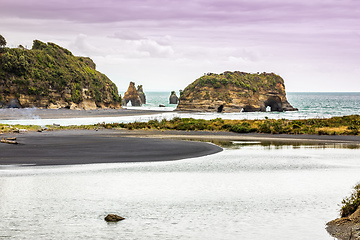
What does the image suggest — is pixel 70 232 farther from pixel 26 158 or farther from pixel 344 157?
pixel 344 157

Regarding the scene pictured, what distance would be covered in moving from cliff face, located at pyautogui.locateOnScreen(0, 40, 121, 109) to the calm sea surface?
93.9 metres

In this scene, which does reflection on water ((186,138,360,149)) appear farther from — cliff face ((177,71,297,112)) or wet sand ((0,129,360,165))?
cliff face ((177,71,297,112))

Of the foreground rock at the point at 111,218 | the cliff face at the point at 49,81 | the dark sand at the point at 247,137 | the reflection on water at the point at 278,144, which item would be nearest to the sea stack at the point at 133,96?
the cliff face at the point at 49,81

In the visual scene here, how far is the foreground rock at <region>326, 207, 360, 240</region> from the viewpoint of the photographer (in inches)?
519

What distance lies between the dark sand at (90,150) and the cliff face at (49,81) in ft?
237

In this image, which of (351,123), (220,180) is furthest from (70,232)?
(351,123)

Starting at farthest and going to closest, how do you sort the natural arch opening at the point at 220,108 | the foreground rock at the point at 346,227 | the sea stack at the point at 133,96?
the sea stack at the point at 133,96 → the natural arch opening at the point at 220,108 → the foreground rock at the point at 346,227

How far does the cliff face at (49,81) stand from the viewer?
116250 millimetres

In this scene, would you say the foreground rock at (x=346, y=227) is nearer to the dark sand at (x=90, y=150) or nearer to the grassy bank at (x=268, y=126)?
the dark sand at (x=90, y=150)

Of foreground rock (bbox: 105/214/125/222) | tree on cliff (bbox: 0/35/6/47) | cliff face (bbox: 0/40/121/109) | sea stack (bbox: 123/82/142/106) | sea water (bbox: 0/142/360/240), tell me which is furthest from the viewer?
sea stack (bbox: 123/82/142/106)

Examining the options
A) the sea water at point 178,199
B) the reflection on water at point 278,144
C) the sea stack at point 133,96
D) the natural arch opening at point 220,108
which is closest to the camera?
the sea water at point 178,199

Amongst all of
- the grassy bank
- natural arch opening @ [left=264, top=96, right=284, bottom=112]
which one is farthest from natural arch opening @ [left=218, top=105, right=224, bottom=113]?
the grassy bank

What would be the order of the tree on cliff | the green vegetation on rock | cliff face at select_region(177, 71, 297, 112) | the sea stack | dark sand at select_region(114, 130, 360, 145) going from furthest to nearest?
the sea stack
the green vegetation on rock
cliff face at select_region(177, 71, 297, 112)
the tree on cliff
dark sand at select_region(114, 130, 360, 145)

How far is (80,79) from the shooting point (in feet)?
457
